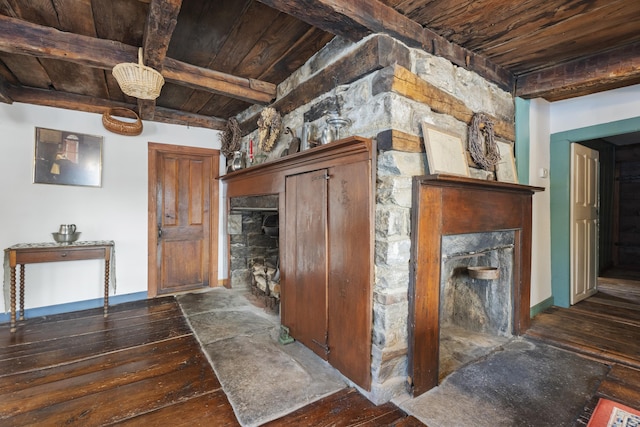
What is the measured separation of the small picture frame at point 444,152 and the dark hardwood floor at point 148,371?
145cm

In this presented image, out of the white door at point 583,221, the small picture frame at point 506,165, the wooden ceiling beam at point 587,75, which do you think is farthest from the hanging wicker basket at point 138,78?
the white door at point 583,221

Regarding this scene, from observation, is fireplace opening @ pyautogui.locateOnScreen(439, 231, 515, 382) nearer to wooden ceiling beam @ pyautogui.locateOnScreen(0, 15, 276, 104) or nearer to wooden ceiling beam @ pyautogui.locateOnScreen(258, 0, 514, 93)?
wooden ceiling beam @ pyautogui.locateOnScreen(258, 0, 514, 93)

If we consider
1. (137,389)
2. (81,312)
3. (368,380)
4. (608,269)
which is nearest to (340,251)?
(368,380)

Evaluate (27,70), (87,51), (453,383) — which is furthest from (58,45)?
(453,383)

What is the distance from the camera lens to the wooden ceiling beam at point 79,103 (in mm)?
2992

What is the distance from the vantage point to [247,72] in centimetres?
274

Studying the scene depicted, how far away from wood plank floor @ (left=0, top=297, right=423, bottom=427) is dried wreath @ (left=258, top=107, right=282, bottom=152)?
1.89 metres

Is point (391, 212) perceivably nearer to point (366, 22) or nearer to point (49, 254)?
point (366, 22)

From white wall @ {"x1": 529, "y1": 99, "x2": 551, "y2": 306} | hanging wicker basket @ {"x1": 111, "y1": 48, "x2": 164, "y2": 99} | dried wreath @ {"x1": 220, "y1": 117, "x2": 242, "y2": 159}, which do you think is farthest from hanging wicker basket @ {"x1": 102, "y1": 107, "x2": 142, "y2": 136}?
white wall @ {"x1": 529, "y1": 99, "x2": 551, "y2": 306}

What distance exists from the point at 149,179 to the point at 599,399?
4.40 meters

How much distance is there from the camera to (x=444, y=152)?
6.44 ft

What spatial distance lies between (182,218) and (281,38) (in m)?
2.66

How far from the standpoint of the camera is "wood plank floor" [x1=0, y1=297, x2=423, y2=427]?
5.27ft

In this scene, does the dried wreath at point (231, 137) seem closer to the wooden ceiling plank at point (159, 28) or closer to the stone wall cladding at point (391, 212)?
the wooden ceiling plank at point (159, 28)
